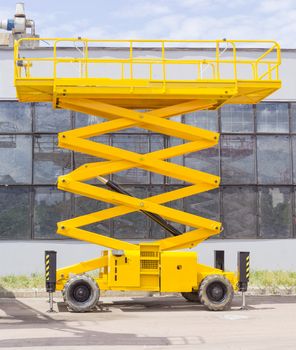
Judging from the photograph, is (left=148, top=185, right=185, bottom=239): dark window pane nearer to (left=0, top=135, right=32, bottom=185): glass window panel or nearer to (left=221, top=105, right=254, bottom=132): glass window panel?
(left=221, top=105, right=254, bottom=132): glass window panel

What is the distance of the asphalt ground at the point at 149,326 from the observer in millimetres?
9977

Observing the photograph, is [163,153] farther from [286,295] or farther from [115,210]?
[286,295]

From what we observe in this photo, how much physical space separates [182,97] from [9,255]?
7912 mm

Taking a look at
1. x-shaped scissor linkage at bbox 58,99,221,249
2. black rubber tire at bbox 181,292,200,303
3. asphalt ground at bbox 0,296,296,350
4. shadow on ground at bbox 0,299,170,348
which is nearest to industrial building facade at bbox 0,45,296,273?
asphalt ground at bbox 0,296,296,350

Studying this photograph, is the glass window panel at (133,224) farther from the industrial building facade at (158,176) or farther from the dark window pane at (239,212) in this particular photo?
the dark window pane at (239,212)

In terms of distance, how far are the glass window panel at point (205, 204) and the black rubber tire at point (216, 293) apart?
19.7ft

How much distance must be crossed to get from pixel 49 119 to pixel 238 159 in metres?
5.72

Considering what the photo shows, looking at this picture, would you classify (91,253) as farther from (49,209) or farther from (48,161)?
(48,161)

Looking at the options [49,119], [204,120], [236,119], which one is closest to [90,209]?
[49,119]

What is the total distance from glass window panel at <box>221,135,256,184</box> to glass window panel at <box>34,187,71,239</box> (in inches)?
188

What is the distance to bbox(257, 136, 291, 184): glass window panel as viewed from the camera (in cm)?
2095

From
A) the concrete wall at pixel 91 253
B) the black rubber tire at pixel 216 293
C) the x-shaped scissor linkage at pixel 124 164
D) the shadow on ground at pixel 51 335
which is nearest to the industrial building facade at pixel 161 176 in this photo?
the concrete wall at pixel 91 253

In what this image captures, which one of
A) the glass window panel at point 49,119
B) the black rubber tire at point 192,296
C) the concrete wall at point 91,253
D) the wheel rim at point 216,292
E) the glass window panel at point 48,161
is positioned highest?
the glass window panel at point 49,119

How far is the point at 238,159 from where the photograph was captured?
20.9m
